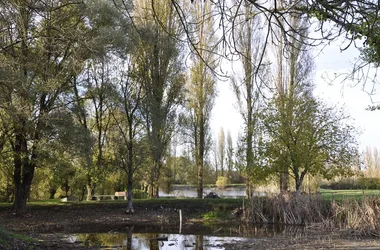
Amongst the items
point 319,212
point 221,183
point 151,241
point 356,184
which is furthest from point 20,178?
point 356,184

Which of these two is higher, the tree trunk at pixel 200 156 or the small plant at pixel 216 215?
the tree trunk at pixel 200 156

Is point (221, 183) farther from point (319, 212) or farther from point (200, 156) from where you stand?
point (319, 212)

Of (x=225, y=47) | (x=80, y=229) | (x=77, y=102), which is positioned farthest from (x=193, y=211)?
(x=225, y=47)

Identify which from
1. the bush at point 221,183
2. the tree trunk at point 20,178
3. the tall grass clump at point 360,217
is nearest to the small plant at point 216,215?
the tall grass clump at point 360,217

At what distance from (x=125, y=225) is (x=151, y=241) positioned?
4828 millimetres

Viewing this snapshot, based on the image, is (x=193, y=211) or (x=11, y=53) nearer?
(x=11, y=53)

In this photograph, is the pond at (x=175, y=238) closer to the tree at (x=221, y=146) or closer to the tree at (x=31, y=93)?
the tree at (x=31, y=93)

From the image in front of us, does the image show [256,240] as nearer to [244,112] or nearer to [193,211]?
Answer: [193,211]

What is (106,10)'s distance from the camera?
1809cm

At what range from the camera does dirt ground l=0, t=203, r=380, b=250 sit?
38.1 ft

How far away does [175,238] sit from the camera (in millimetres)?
13977

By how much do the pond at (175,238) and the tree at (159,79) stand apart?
6.33 meters

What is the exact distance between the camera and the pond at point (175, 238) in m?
12.2

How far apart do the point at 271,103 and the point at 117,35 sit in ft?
28.3
